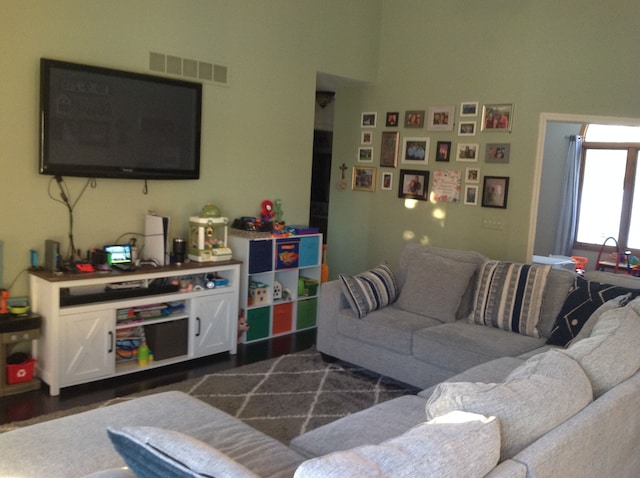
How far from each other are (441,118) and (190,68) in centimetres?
247

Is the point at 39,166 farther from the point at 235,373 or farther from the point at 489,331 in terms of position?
the point at 489,331

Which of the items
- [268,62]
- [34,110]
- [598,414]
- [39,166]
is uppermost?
[268,62]

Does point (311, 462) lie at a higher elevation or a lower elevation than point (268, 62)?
lower

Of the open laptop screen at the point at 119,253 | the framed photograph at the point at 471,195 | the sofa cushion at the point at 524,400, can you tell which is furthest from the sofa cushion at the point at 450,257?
the sofa cushion at the point at 524,400

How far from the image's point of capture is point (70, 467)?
195 cm

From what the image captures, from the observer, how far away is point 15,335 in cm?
355

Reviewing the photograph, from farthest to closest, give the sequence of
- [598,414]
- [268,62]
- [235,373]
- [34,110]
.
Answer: [268,62] → [235,373] → [34,110] → [598,414]

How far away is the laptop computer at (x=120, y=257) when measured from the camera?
405 centimetres

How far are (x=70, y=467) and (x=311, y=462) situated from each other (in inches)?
41.0

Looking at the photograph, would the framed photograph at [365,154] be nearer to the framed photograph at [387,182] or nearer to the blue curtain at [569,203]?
the framed photograph at [387,182]

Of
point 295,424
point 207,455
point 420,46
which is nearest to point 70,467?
point 207,455

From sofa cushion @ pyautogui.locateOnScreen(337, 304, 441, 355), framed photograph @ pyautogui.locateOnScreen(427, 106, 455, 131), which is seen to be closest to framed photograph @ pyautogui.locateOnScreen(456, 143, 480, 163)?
framed photograph @ pyautogui.locateOnScreen(427, 106, 455, 131)

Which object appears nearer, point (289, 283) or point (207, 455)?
point (207, 455)

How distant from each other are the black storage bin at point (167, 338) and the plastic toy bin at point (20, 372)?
0.79 m
